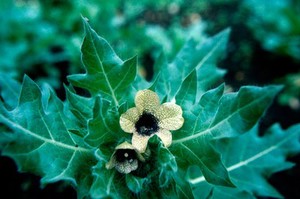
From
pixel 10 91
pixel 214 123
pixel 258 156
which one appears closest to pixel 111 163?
pixel 214 123

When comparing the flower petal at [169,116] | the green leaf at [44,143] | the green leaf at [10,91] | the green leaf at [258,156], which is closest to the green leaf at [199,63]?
the green leaf at [258,156]

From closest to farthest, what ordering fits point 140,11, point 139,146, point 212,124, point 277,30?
point 139,146 → point 212,124 → point 277,30 → point 140,11

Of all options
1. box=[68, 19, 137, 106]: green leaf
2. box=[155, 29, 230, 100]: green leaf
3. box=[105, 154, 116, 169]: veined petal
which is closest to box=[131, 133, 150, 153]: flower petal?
box=[105, 154, 116, 169]: veined petal

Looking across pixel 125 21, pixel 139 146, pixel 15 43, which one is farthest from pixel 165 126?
pixel 125 21

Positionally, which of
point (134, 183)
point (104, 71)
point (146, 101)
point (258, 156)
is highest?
point (104, 71)

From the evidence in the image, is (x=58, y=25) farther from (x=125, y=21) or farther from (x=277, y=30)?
(x=277, y=30)

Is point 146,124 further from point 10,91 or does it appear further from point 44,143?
point 10,91
